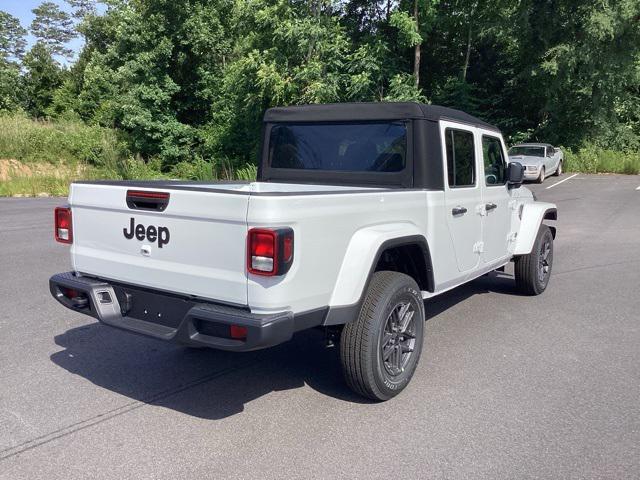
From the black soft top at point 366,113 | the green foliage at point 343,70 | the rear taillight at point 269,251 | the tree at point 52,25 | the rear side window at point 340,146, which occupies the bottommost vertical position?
the rear taillight at point 269,251

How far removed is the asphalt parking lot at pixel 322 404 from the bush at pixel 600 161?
72.7ft

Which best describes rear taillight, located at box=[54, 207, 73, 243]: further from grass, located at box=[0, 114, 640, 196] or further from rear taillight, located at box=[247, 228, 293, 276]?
grass, located at box=[0, 114, 640, 196]

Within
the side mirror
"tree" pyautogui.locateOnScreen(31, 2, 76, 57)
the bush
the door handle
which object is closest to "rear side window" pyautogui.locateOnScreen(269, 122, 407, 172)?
the door handle

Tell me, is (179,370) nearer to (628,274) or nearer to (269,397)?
(269,397)

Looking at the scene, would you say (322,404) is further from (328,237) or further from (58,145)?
(58,145)

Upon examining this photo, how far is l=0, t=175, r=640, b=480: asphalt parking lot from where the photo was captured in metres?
3.07

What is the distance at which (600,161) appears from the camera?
26250 mm

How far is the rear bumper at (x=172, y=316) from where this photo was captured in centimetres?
307

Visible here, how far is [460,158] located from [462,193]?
33 cm

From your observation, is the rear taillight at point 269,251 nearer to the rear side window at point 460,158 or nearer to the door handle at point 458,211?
the door handle at point 458,211

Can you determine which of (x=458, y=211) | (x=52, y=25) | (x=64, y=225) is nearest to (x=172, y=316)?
(x=64, y=225)

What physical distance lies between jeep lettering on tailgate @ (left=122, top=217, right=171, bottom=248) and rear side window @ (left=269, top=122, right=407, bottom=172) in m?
1.83

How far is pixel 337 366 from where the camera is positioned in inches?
178

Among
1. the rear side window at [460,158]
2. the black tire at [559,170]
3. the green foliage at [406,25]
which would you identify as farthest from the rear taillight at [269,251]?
the black tire at [559,170]
